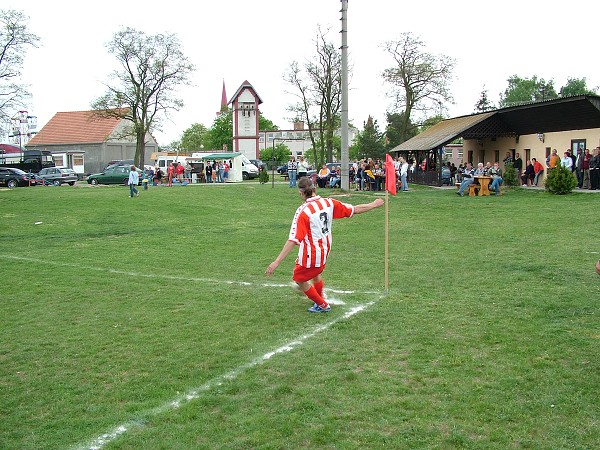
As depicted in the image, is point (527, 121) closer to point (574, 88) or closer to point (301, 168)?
point (301, 168)

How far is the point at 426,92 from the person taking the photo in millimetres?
50875

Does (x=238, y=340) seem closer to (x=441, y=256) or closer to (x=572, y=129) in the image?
(x=441, y=256)

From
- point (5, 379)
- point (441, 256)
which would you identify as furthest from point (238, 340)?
point (441, 256)

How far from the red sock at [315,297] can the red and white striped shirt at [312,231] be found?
1.05 feet

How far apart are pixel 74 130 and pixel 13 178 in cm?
3389

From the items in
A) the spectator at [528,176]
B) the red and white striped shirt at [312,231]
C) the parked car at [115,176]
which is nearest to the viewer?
the red and white striped shirt at [312,231]

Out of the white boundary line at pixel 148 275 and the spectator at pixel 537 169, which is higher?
the spectator at pixel 537 169

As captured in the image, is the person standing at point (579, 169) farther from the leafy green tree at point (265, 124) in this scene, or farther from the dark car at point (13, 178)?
the leafy green tree at point (265, 124)

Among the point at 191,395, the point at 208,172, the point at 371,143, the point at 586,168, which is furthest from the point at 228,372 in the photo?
the point at 371,143

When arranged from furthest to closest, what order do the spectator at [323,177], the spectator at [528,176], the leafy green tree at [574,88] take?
the leafy green tree at [574,88] → the spectator at [323,177] → the spectator at [528,176]

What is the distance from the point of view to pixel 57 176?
47.9 metres

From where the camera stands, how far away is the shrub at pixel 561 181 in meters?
24.2

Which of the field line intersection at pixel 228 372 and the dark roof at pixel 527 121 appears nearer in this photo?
the field line intersection at pixel 228 372

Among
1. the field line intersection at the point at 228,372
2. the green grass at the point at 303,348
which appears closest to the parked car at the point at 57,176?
the green grass at the point at 303,348
